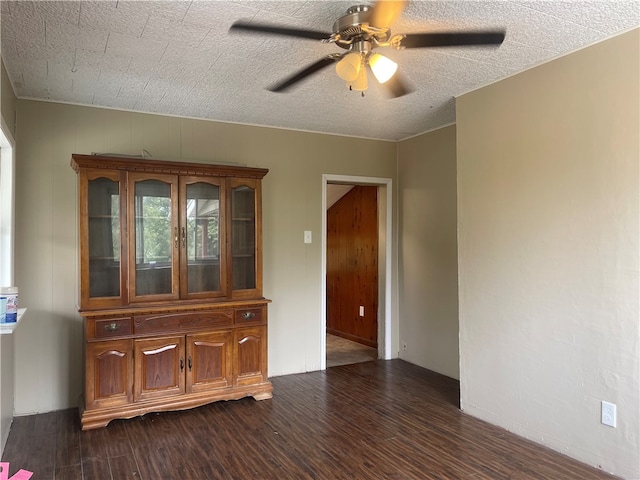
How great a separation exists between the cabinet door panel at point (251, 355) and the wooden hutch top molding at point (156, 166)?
1268 mm

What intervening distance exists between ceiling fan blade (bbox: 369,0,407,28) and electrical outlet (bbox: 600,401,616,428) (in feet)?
7.58

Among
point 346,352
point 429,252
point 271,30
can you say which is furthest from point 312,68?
Answer: point 346,352

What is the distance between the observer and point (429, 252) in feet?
14.7

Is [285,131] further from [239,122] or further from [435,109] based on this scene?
[435,109]

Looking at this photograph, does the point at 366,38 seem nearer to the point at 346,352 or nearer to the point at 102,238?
the point at 102,238

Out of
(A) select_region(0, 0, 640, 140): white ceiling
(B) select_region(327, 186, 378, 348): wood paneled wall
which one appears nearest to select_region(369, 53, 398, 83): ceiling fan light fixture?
(A) select_region(0, 0, 640, 140): white ceiling

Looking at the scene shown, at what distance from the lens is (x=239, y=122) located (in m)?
4.14

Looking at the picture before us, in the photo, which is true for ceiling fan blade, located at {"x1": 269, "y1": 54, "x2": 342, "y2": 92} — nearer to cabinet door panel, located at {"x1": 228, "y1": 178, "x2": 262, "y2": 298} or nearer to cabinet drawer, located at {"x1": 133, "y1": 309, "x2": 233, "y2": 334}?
cabinet door panel, located at {"x1": 228, "y1": 178, "x2": 262, "y2": 298}

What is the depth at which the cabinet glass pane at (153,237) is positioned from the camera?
3375 millimetres

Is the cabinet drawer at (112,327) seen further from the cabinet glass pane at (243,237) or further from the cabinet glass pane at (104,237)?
the cabinet glass pane at (243,237)

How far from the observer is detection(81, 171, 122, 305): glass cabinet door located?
10.4ft

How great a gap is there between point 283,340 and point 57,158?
8.14ft

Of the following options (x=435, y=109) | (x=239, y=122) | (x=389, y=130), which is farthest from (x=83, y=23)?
(x=389, y=130)

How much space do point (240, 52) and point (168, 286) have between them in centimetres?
183
